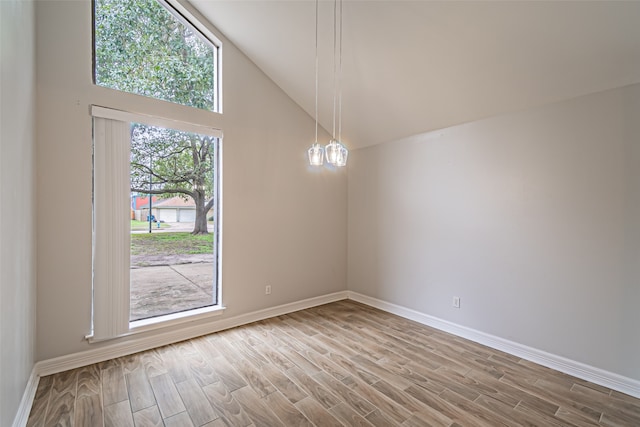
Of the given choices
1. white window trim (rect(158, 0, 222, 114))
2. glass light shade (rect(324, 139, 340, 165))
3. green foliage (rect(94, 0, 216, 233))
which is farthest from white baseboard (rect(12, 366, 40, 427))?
white window trim (rect(158, 0, 222, 114))

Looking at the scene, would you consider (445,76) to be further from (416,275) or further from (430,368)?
(430,368)

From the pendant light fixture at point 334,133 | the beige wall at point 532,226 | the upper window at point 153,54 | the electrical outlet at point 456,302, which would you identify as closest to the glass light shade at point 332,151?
the pendant light fixture at point 334,133

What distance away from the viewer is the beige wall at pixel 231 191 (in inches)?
95.9

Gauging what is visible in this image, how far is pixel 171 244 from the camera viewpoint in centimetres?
321

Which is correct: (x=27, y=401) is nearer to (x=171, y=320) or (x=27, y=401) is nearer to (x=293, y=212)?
(x=171, y=320)

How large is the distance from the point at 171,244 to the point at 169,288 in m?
0.50

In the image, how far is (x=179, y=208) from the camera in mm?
3270

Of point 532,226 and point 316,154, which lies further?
point 532,226

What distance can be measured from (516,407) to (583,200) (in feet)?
5.94

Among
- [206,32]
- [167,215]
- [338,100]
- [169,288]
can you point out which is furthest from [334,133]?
[169,288]

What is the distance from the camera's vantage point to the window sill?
2.84 metres

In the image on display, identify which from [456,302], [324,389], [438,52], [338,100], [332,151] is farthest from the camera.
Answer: [338,100]

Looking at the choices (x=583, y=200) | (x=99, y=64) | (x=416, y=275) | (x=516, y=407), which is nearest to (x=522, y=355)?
(x=516, y=407)

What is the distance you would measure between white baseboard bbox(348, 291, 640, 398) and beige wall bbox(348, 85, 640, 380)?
6 cm
